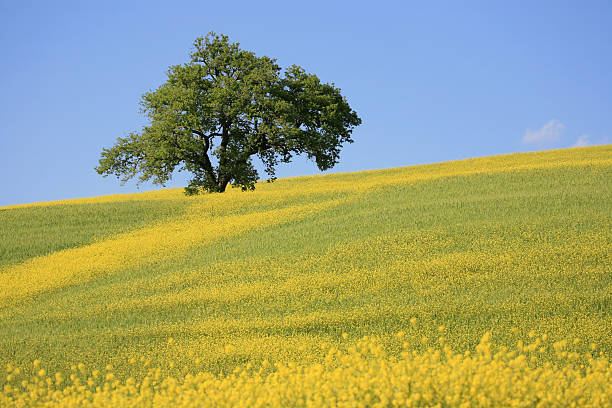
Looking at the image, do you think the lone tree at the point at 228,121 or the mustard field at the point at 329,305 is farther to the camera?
the lone tree at the point at 228,121

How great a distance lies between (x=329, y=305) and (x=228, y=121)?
22.2 m

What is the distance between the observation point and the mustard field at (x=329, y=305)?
7012 millimetres

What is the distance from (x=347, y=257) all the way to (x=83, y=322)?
6.84 m

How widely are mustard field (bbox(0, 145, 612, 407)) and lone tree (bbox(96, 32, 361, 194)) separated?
740 centimetres

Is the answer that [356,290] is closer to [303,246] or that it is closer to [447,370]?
[303,246]

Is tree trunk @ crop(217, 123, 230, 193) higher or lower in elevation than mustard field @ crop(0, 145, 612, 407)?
higher

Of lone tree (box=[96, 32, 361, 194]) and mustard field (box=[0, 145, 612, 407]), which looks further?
lone tree (box=[96, 32, 361, 194])

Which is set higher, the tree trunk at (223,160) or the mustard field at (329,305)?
the tree trunk at (223,160)

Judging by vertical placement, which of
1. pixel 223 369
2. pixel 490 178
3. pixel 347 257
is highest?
pixel 490 178

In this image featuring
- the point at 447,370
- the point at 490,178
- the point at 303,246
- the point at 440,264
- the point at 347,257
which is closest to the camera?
the point at 447,370

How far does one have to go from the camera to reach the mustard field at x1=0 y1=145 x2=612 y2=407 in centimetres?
701

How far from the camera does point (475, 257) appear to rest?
15.9 m

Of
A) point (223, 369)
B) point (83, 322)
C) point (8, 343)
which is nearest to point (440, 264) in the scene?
point (223, 369)

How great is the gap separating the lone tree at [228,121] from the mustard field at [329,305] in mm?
7398
